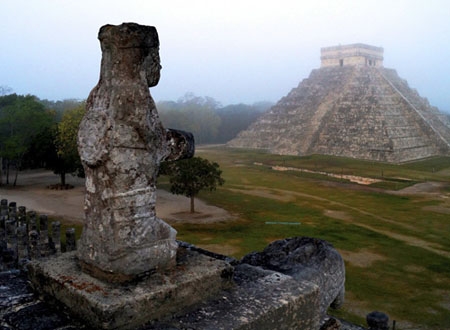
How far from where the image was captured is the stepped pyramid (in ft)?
148

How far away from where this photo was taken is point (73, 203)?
67.5ft

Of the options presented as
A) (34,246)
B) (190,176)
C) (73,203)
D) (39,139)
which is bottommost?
(73,203)

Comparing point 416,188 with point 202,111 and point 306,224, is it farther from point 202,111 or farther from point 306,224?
point 202,111

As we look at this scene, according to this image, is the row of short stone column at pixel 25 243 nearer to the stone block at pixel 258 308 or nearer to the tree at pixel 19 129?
the stone block at pixel 258 308

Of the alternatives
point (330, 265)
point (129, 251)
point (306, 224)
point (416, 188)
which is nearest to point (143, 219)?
point (129, 251)

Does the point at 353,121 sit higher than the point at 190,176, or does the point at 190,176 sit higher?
the point at 353,121

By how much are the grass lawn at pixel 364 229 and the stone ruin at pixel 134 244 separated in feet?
21.8

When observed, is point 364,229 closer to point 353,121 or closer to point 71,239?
point 71,239

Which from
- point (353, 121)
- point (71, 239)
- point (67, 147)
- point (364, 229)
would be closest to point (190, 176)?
point (364, 229)

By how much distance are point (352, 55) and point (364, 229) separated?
49.9 metres

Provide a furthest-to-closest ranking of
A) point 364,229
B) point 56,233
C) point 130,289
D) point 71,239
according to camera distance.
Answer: point 364,229, point 56,233, point 71,239, point 130,289

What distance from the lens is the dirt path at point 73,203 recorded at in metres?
17.8

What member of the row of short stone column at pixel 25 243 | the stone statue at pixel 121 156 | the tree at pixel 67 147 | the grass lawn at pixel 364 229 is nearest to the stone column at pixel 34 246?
the row of short stone column at pixel 25 243

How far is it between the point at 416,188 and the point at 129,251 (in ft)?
83.5
